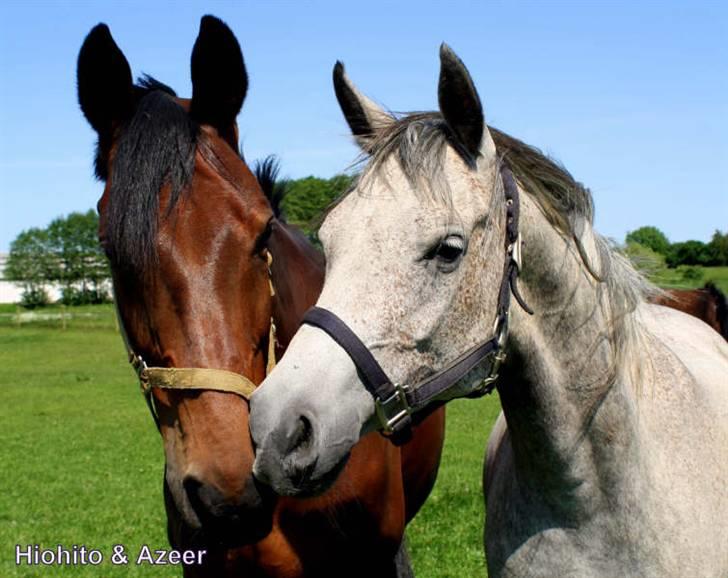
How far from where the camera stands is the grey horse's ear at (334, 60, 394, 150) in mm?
2797

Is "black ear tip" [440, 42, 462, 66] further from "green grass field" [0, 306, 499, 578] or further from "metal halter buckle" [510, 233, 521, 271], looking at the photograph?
"green grass field" [0, 306, 499, 578]

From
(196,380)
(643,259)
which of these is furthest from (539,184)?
(196,380)

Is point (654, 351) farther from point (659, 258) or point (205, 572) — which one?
point (205, 572)

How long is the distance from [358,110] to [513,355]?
3.33 ft

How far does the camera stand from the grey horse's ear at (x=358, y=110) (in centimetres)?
280

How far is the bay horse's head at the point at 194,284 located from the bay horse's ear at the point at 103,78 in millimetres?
121

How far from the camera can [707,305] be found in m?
4.88

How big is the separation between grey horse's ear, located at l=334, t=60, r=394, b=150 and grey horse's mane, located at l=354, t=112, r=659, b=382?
0.10 metres

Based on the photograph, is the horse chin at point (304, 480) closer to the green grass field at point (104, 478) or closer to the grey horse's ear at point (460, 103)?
the grey horse's ear at point (460, 103)

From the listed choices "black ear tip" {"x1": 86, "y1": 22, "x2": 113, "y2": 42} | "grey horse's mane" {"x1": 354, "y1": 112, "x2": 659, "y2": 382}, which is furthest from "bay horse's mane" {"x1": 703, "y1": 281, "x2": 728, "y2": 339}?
"black ear tip" {"x1": 86, "y1": 22, "x2": 113, "y2": 42}

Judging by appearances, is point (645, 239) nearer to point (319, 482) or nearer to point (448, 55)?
point (448, 55)

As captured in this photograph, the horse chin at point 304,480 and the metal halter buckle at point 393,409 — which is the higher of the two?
the metal halter buckle at point 393,409

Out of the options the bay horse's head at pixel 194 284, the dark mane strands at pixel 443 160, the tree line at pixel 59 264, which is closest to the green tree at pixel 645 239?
the dark mane strands at pixel 443 160

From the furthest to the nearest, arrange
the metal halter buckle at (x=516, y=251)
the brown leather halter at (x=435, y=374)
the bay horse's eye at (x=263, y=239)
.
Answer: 1. the bay horse's eye at (x=263, y=239)
2. the metal halter buckle at (x=516, y=251)
3. the brown leather halter at (x=435, y=374)
